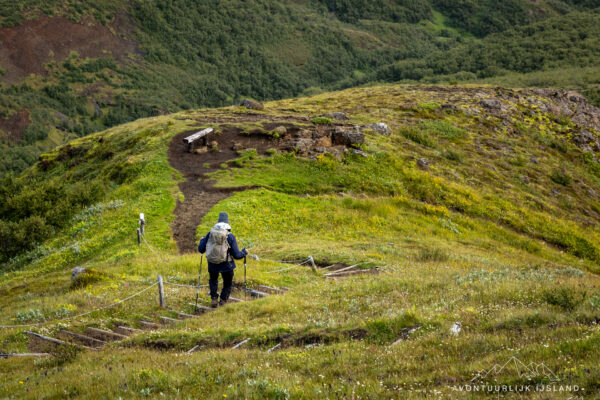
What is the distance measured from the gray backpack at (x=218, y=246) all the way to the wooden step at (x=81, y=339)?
13.0 feet

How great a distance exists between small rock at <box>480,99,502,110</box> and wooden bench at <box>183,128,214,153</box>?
4952 centimetres

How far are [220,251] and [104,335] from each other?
13.7ft

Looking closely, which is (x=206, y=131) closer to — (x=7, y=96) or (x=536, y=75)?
(x=536, y=75)

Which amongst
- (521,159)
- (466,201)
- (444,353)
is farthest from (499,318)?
(521,159)

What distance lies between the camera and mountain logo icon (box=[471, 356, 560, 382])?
209 inches

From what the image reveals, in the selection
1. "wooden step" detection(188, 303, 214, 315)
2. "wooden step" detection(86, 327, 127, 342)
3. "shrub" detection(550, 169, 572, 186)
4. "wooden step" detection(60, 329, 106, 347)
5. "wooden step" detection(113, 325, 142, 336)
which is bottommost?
"shrub" detection(550, 169, 572, 186)

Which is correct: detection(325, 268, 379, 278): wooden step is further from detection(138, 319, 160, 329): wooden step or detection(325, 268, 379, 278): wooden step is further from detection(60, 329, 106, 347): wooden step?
detection(60, 329, 106, 347): wooden step

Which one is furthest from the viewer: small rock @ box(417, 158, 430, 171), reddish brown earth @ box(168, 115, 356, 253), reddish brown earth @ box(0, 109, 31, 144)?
reddish brown earth @ box(0, 109, 31, 144)

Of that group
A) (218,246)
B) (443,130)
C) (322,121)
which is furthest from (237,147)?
(443,130)

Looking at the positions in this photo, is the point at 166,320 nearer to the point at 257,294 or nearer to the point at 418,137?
the point at 257,294

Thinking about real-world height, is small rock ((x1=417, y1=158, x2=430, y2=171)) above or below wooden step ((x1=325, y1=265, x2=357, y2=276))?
below

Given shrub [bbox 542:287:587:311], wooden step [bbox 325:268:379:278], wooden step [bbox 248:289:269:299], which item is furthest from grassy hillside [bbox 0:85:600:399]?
wooden step [bbox 248:289:269:299]

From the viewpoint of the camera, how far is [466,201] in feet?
109

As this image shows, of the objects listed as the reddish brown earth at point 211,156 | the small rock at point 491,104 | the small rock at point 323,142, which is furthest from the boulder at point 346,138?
the small rock at point 491,104
